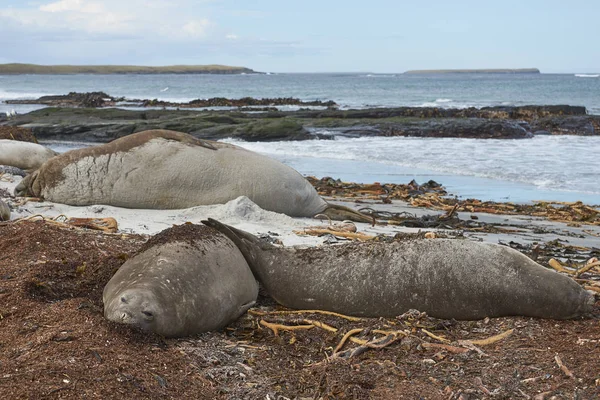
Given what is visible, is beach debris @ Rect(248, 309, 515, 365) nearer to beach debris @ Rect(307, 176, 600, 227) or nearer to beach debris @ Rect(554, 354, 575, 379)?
beach debris @ Rect(554, 354, 575, 379)

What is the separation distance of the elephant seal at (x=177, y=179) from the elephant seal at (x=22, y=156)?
2.99 m

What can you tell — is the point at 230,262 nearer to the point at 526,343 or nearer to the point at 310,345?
the point at 310,345

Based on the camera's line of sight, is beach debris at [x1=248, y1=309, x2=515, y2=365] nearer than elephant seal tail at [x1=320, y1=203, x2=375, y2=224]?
Yes

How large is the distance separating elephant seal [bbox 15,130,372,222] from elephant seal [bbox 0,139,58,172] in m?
2.99

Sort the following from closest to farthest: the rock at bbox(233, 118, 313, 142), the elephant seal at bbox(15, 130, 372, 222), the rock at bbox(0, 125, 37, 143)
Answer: the elephant seal at bbox(15, 130, 372, 222), the rock at bbox(0, 125, 37, 143), the rock at bbox(233, 118, 313, 142)

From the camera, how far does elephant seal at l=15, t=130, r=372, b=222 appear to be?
26.7 ft

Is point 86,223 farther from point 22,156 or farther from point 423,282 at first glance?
point 22,156

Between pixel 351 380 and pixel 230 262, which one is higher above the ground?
pixel 230 262

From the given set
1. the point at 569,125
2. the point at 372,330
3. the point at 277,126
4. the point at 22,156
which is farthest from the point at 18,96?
the point at 372,330

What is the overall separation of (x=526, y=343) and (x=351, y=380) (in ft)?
3.85

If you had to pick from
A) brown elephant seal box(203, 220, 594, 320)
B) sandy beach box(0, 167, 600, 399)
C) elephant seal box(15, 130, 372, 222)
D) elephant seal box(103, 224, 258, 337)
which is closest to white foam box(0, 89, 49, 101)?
elephant seal box(15, 130, 372, 222)

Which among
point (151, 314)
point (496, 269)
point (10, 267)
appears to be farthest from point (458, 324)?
point (10, 267)

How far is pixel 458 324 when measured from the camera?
4625 millimetres

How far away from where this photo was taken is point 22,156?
11383 mm
